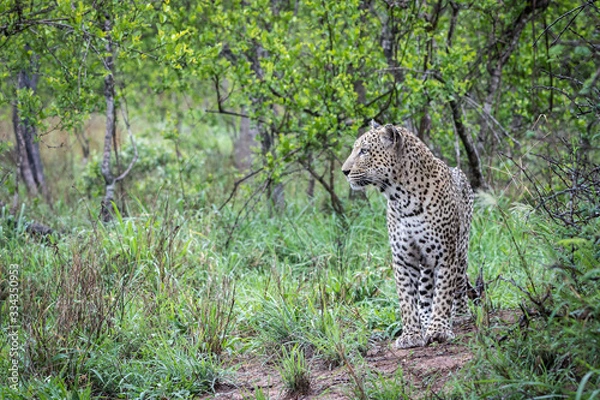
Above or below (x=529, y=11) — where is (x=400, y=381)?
below

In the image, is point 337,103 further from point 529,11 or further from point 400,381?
point 400,381

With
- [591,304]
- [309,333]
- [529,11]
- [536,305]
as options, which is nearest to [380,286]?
[309,333]

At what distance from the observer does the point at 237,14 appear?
8.77 meters

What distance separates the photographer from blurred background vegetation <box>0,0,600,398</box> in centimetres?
460

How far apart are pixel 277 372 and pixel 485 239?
326 cm

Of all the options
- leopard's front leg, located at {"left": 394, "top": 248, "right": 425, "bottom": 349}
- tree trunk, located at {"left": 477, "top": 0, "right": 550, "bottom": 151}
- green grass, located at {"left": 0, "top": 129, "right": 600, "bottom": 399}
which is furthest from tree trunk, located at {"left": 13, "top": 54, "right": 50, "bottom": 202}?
tree trunk, located at {"left": 477, "top": 0, "right": 550, "bottom": 151}

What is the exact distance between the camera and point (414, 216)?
5.80m

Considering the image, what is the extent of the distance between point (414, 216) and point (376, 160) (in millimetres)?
528

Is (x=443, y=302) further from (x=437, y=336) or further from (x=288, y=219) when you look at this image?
(x=288, y=219)

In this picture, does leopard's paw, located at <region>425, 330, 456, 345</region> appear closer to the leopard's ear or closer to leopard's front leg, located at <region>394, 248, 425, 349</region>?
leopard's front leg, located at <region>394, 248, 425, 349</region>

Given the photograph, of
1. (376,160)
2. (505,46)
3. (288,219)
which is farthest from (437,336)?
(505,46)

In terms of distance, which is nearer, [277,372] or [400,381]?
[400,381]

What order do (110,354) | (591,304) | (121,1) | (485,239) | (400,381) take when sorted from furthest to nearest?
(485,239)
(121,1)
(110,354)
(400,381)
(591,304)

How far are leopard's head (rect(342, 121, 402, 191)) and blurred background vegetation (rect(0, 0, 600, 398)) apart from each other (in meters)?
0.83
